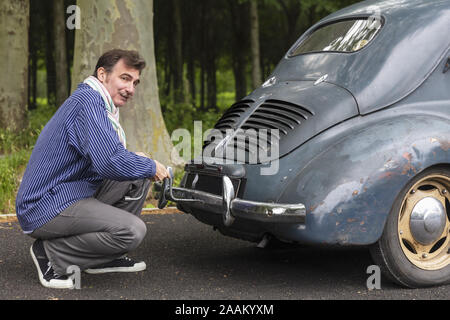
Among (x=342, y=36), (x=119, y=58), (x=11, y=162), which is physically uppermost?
(x=342, y=36)

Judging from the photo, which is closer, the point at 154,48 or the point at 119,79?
the point at 119,79

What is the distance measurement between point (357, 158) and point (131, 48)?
4.24 m

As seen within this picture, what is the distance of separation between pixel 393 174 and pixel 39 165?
2.15 meters

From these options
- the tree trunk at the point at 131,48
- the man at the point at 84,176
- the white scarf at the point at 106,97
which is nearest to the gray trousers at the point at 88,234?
the man at the point at 84,176

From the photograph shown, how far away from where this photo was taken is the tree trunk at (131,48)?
24.1ft

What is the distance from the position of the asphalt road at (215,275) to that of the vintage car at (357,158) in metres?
0.30

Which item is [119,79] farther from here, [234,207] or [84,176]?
[234,207]

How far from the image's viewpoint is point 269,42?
25.0 m

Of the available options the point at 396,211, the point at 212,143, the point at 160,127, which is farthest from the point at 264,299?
the point at 160,127

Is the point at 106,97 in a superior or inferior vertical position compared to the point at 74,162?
superior

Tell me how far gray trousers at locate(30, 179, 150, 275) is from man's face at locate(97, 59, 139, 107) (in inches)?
27.0

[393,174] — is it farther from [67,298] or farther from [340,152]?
[67,298]

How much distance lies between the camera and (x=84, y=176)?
4.07 meters

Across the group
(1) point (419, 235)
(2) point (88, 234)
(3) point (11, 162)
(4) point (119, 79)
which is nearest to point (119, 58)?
(4) point (119, 79)
